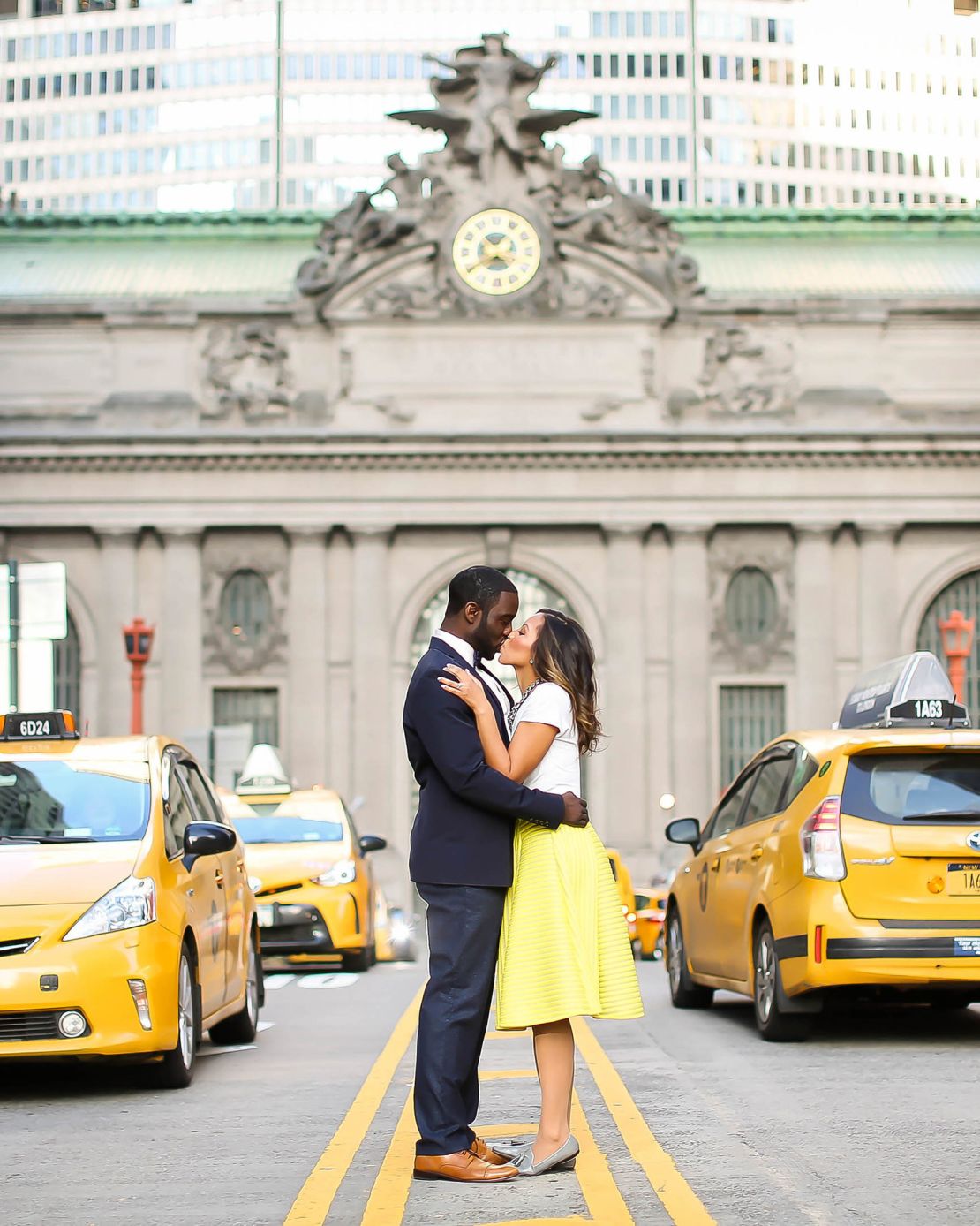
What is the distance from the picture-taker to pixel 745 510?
45750 mm

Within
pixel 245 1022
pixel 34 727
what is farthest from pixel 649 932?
pixel 34 727

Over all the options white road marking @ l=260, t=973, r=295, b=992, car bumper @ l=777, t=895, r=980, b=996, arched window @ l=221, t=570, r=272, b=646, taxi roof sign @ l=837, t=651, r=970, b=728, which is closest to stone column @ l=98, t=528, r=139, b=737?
arched window @ l=221, t=570, r=272, b=646

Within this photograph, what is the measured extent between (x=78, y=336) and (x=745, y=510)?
15112mm

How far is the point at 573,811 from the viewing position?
A: 7.89 metres

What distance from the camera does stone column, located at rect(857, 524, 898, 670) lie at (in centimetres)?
4581

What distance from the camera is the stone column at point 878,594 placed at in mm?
45812

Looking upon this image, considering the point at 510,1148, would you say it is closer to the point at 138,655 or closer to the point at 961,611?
the point at 138,655

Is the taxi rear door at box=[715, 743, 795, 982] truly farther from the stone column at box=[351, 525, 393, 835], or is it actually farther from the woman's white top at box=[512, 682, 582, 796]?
the stone column at box=[351, 525, 393, 835]

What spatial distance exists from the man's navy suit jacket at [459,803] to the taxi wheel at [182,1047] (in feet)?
10.5

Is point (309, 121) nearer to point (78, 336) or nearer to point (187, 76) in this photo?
point (187, 76)

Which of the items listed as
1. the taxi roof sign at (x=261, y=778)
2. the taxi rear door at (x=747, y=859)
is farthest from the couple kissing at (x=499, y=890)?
the taxi roof sign at (x=261, y=778)

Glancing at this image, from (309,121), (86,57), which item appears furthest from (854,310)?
(86,57)

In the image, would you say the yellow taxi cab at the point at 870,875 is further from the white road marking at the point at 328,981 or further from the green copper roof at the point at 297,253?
the green copper roof at the point at 297,253

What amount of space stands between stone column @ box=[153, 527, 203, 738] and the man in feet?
126
